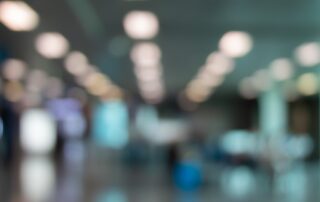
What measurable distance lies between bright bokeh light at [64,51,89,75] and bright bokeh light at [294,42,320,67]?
5269mm

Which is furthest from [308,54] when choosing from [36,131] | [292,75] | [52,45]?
[36,131]

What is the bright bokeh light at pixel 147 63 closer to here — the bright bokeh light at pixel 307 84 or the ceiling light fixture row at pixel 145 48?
the ceiling light fixture row at pixel 145 48

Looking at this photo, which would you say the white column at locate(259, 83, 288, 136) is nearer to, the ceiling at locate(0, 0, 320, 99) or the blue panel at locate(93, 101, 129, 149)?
the ceiling at locate(0, 0, 320, 99)

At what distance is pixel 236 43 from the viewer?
32.1ft

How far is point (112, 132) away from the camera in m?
33.7

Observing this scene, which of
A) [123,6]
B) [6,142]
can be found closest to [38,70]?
[6,142]

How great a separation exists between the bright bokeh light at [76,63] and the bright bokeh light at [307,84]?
6.16 m

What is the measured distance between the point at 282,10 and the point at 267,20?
0.84 meters

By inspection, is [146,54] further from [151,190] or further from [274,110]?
[274,110]

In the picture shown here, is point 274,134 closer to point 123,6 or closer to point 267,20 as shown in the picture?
point 267,20

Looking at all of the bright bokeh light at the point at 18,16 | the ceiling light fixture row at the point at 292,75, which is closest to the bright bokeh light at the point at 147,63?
the bright bokeh light at the point at 18,16

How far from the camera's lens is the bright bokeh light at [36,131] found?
24.2 m

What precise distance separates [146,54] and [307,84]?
6.39 m

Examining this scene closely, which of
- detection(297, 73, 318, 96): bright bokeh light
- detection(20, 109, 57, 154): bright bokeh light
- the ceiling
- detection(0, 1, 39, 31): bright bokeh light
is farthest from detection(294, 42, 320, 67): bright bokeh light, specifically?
detection(20, 109, 57, 154): bright bokeh light
